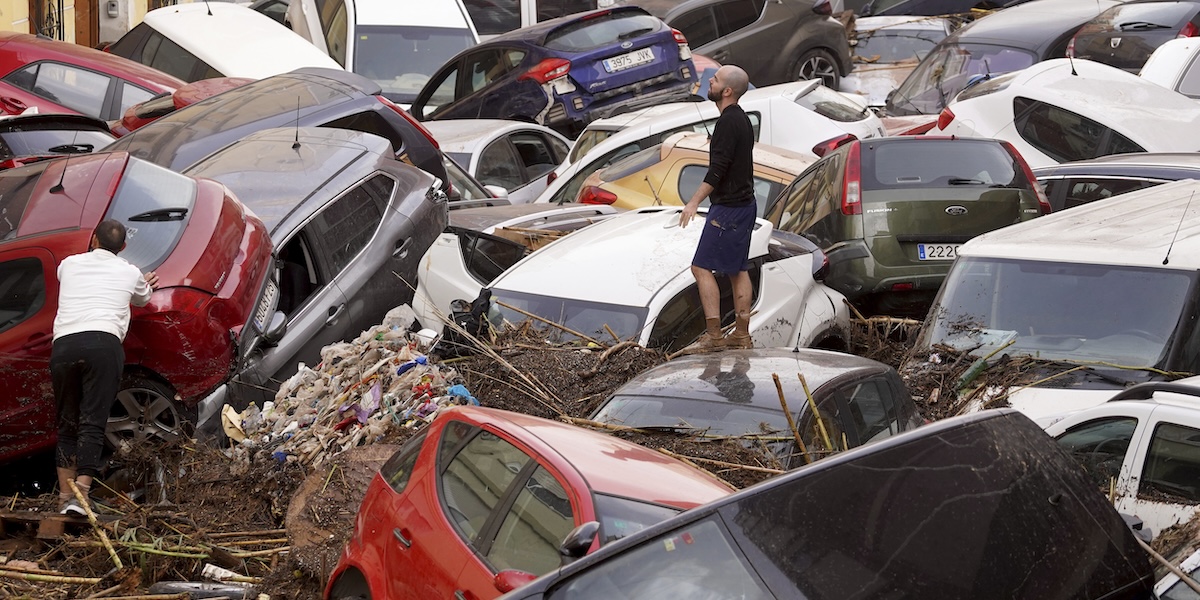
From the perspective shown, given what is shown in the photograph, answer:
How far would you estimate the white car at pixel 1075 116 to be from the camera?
12.2 m

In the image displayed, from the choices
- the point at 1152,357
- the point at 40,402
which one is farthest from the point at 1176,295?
the point at 40,402

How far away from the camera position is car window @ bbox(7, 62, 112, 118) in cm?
1286

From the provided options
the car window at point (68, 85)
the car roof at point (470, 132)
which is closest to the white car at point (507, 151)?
the car roof at point (470, 132)

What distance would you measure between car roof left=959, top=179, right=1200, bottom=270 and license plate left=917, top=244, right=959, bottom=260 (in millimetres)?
1104

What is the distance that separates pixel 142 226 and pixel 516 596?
5049 mm

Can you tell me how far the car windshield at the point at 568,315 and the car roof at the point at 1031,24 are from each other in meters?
10.8

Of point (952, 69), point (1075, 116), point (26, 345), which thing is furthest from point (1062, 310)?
point (952, 69)

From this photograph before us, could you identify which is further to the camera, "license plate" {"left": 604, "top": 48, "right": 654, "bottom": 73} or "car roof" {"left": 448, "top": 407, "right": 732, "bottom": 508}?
"license plate" {"left": 604, "top": 48, "right": 654, "bottom": 73}

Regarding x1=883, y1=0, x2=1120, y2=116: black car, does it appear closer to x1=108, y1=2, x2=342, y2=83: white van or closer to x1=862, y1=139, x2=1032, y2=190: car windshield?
x1=862, y1=139, x2=1032, y2=190: car windshield

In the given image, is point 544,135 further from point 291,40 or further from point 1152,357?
point 1152,357

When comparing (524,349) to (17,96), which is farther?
(17,96)

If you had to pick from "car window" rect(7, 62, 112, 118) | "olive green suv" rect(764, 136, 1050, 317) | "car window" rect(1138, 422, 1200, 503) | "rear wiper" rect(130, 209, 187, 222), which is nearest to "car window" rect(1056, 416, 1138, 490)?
"car window" rect(1138, 422, 1200, 503)

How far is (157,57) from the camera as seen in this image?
1590 cm

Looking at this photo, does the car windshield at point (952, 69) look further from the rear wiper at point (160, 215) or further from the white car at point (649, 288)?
the rear wiper at point (160, 215)
